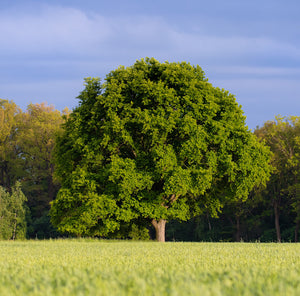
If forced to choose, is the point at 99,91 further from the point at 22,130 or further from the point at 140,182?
the point at 22,130

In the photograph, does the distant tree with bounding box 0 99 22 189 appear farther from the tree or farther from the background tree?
the tree

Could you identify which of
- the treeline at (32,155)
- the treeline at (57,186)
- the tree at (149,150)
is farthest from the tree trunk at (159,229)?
the treeline at (32,155)

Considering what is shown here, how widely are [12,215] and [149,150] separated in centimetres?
2382

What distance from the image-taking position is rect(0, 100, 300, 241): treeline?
1700 inches

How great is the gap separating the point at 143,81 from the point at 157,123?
3.47 metres

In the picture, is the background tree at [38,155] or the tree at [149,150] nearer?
the tree at [149,150]

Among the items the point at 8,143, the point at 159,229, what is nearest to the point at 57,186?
the point at 8,143

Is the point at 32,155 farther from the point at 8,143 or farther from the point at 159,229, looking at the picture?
the point at 159,229

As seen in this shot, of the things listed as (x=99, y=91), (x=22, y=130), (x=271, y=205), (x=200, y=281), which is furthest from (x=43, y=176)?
(x=200, y=281)

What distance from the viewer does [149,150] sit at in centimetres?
2700

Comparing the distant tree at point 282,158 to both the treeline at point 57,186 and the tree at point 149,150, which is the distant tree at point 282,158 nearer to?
the treeline at point 57,186

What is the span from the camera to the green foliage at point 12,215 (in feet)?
139

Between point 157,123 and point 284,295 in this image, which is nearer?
point 284,295

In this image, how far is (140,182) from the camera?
24641 millimetres
